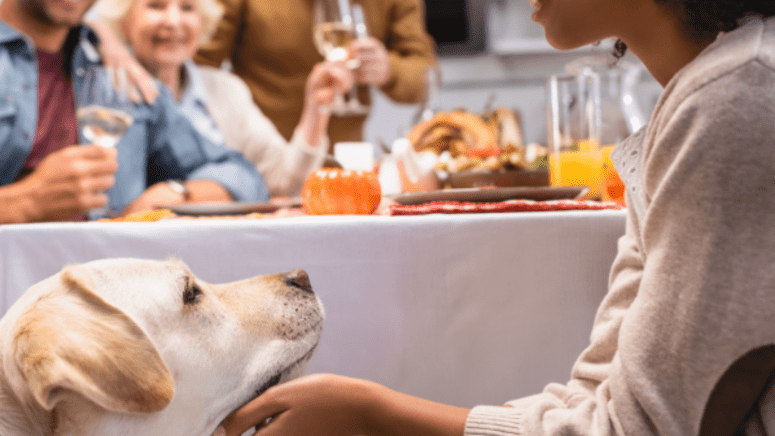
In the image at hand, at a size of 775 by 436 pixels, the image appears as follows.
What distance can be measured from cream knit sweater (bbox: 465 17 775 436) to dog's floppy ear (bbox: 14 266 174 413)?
0.49 metres

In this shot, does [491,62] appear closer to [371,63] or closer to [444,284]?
[371,63]

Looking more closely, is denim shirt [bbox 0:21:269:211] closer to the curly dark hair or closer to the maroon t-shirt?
the maroon t-shirt

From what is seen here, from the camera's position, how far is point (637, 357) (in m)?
0.56

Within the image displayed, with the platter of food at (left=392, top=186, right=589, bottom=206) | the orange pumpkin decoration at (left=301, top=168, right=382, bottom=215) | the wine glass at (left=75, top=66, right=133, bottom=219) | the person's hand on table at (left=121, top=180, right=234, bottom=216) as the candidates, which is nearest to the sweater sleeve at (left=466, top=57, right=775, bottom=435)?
the platter of food at (left=392, top=186, right=589, bottom=206)

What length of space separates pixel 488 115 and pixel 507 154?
112 centimetres

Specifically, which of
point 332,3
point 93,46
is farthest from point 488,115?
point 93,46

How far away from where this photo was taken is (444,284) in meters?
0.97

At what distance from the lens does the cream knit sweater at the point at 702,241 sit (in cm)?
50

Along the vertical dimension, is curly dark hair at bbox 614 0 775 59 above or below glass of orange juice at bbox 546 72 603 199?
above

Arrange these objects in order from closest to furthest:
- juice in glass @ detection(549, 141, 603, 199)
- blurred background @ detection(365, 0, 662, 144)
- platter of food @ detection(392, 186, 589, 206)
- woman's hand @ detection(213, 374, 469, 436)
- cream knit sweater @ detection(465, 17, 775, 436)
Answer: cream knit sweater @ detection(465, 17, 775, 436) → woman's hand @ detection(213, 374, 469, 436) → platter of food @ detection(392, 186, 589, 206) → juice in glass @ detection(549, 141, 603, 199) → blurred background @ detection(365, 0, 662, 144)

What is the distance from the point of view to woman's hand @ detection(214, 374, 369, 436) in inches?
28.3

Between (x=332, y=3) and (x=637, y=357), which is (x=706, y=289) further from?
(x=332, y=3)

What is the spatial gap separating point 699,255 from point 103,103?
3.85ft

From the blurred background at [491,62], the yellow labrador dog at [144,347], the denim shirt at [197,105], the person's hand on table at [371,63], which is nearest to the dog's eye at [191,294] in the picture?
the yellow labrador dog at [144,347]
